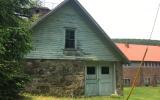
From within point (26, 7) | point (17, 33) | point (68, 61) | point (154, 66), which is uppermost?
point (26, 7)

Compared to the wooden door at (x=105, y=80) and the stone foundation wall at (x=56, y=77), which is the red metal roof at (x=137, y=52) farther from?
the stone foundation wall at (x=56, y=77)

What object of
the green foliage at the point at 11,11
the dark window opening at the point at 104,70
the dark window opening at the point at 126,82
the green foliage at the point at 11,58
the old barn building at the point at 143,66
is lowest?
the dark window opening at the point at 126,82

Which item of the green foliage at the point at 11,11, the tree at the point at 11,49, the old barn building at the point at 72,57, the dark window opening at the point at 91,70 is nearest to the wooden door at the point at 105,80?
the old barn building at the point at 72,57

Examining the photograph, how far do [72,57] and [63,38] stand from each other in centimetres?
143

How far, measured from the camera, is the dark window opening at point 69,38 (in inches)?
991

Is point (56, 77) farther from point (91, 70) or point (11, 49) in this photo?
point (11, 49)

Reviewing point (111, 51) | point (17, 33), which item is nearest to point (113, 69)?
point (111, 51)

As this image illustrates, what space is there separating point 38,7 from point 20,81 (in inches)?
471

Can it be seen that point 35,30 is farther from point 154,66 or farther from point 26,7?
point 154,66

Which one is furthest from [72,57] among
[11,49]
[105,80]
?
[11,49]

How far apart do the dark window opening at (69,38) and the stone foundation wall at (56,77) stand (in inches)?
48.4

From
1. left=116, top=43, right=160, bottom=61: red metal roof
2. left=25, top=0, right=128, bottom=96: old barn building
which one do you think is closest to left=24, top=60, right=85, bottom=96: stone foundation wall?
left=25, top=0, right=128, bottom=96: old barn building

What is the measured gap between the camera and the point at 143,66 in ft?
188

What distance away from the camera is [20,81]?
57.4 ft
